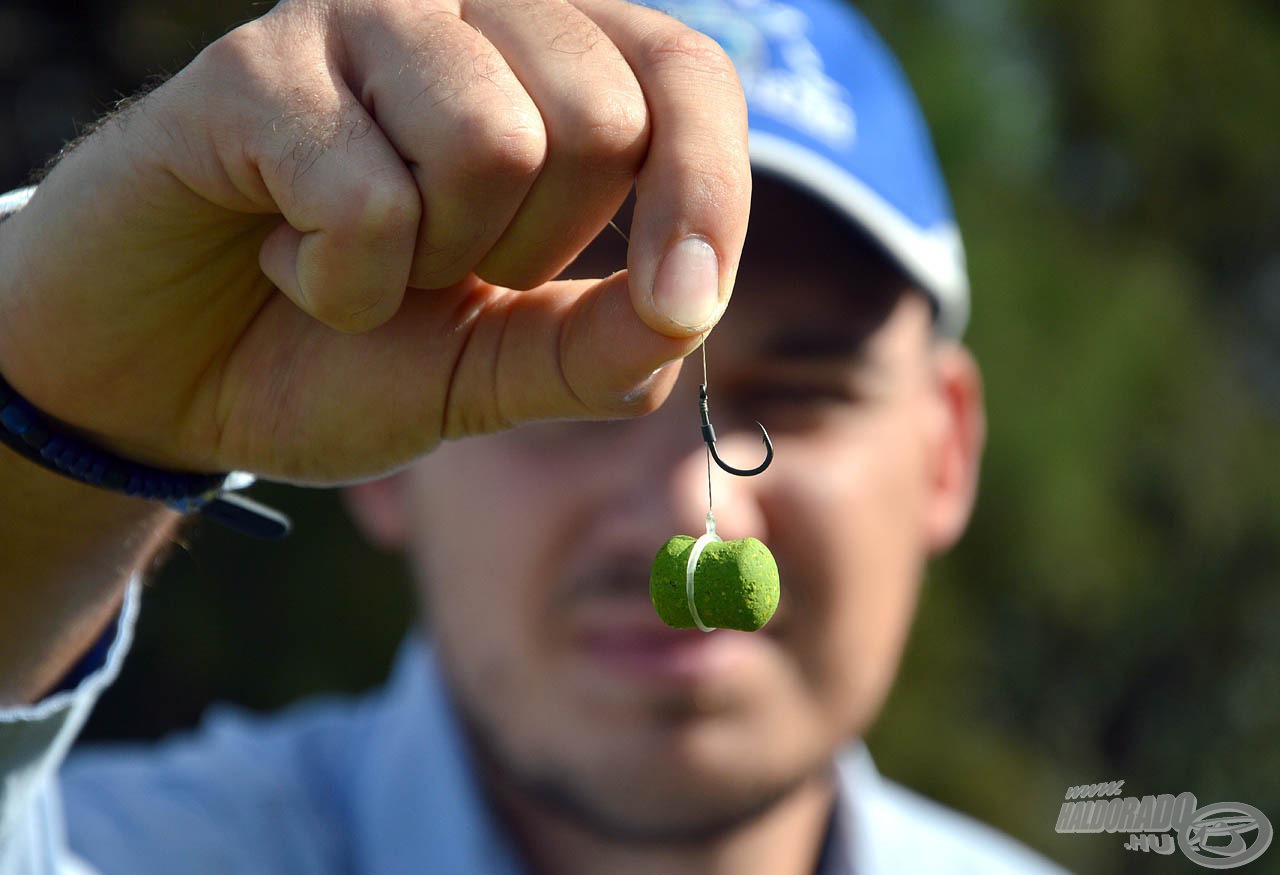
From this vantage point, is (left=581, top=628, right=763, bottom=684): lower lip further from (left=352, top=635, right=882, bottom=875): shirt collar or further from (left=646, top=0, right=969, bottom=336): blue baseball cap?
(left=646, top=0, right=969, bottom=336): blue baseball cap

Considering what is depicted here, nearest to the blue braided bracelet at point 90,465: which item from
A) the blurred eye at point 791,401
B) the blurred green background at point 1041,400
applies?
the blurred eye at point 791,401

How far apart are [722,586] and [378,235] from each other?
Result: 0.51 metres

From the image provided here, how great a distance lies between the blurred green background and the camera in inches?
169

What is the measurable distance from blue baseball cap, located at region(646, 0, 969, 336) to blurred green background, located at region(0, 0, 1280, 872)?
50.5 inches

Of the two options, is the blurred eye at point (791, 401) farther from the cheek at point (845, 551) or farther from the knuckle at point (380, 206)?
the knuckle at point (380, 206)

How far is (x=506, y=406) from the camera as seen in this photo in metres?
1.39

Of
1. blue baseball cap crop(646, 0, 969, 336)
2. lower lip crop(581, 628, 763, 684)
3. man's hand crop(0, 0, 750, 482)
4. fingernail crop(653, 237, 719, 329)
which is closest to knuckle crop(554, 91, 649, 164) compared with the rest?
man's hand crop(0, 0, 750, 482)

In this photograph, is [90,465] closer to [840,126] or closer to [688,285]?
[688,285]

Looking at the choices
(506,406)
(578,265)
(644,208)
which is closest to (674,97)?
(644,208)

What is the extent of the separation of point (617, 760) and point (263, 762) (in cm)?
104

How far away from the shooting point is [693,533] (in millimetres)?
2439

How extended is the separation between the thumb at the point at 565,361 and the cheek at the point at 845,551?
1.29 meters

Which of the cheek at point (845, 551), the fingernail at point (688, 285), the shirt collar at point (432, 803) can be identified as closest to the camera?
the fingernail at point (688, 285)

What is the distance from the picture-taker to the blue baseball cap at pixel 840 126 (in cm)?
267
